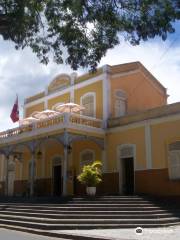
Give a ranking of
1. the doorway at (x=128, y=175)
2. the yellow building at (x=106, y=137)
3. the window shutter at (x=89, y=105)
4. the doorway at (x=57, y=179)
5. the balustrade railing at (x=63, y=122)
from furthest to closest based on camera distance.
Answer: the doorway at (x=57, y=179)
the window shutter at (x=89, y=105)
the doorway at (x=128, y=175)
the balustrade railing at (x=63, y=122)
the yellow building at (x=106, y=137)

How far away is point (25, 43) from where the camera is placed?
1027cm

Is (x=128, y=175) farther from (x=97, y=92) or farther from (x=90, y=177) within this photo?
(x=97, y=92)

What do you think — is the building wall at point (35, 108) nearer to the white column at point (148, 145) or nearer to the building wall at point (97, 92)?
the building wall at point (97, 92)

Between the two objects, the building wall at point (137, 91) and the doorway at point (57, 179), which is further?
the doorway at point (57, 179)

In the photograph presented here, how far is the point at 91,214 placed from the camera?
14.3m

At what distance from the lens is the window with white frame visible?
18344mm

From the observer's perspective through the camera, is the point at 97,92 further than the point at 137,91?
No

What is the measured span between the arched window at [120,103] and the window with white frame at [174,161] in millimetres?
5255

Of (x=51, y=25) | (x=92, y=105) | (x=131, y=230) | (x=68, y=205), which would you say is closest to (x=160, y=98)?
(x=92, y=105)

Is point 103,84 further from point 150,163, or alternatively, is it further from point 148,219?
point 148,219

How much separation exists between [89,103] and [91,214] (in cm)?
1072

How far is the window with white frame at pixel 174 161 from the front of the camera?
18.3 metres

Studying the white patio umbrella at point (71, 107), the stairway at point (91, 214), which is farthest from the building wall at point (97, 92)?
the stairway at point (91, 214)

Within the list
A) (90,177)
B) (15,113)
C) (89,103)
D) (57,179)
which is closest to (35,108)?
(15,113)
